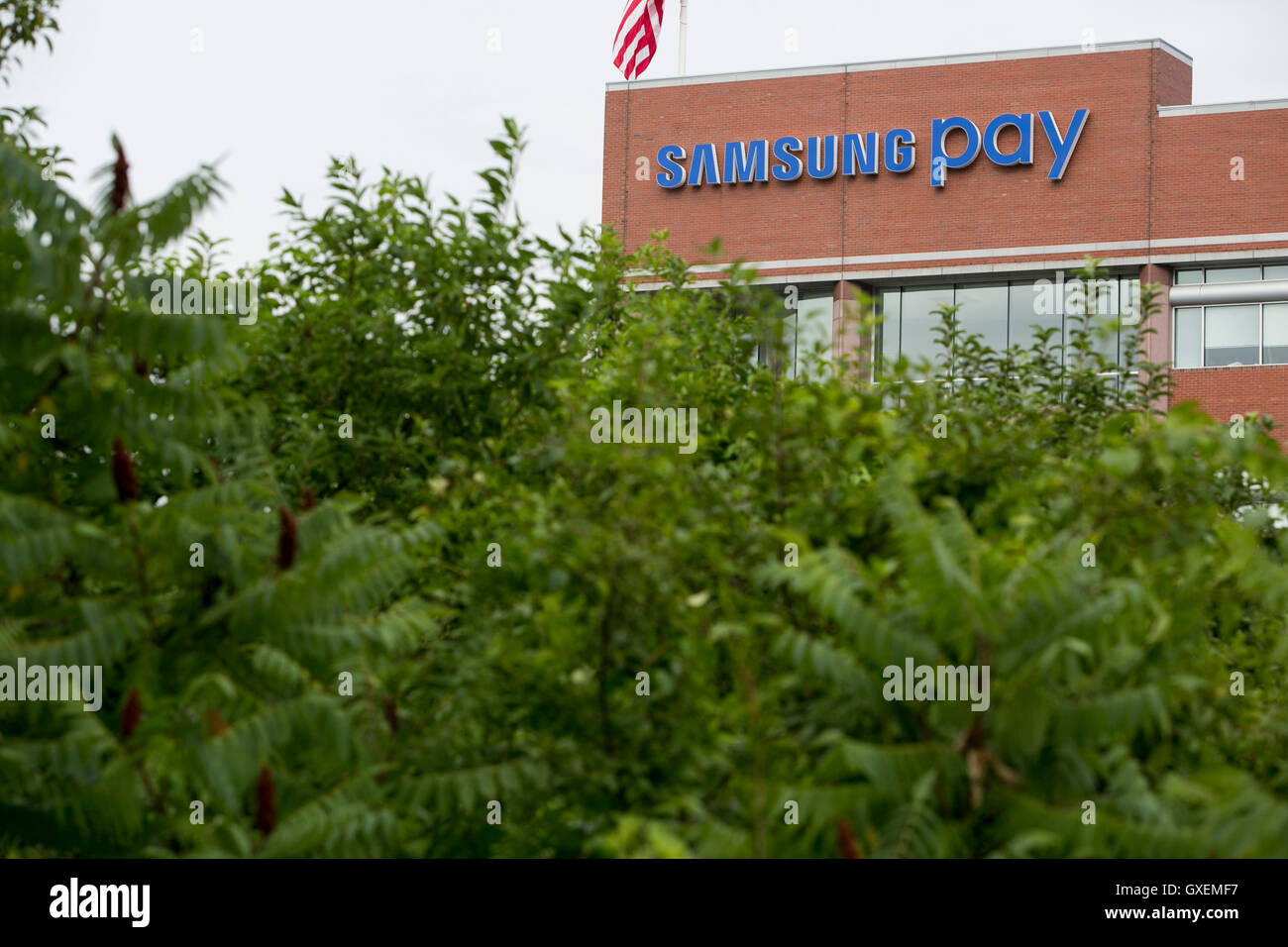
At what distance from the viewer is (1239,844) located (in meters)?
4.83

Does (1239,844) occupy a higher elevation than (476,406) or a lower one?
lower

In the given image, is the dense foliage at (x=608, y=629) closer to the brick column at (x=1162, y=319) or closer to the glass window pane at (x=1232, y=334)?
the brick column at (x=1162, y=319)

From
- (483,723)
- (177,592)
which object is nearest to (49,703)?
(177,592)

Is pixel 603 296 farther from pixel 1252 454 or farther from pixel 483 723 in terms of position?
pixel 1252 454

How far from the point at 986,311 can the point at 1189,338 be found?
5871mm

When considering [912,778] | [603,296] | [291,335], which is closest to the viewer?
[912,778]

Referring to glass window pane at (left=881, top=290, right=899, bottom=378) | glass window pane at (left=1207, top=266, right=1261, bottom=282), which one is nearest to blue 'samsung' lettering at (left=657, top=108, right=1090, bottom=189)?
glass window pane at (left=881, top=290, right=899, bottom=378)

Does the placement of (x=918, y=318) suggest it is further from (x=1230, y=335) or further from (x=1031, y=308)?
(x=1230, y=335)

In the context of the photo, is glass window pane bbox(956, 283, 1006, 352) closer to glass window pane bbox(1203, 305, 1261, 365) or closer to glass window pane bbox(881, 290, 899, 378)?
glass window pane bbox(881, 290, 899, 378)

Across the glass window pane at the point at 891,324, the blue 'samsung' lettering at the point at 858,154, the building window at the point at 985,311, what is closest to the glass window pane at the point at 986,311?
the building window at the point at 985,311

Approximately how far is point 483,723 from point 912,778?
1882 mm

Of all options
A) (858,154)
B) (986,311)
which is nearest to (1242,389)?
(986,311)

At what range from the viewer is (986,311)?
45.6 metres

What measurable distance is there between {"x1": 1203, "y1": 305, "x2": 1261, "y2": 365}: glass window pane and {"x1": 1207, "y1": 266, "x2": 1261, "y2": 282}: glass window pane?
0.92 m
